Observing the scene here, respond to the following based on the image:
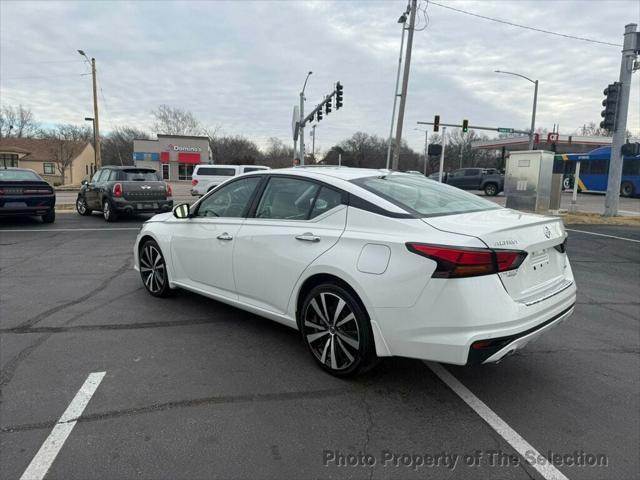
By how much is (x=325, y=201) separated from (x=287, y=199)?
479 millimetres

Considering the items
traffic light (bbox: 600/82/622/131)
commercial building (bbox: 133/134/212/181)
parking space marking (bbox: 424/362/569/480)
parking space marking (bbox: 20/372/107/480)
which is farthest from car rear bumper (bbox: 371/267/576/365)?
commercial building (bbox: 133/134/212/181)

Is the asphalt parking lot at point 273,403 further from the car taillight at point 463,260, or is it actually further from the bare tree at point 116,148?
the bare tree at point 116,148

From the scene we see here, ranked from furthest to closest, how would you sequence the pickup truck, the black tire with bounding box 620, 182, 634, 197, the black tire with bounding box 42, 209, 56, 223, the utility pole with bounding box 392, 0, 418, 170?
1. the pickup truck
2. the black tire with bounding box 620, 182, 634, 197
3. the utility pole with bounding box 392, 0, 418, 170
4. the black tire with bounding box 42, 209, 56, 223

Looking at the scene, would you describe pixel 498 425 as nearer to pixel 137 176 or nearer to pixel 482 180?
pixel 137 176

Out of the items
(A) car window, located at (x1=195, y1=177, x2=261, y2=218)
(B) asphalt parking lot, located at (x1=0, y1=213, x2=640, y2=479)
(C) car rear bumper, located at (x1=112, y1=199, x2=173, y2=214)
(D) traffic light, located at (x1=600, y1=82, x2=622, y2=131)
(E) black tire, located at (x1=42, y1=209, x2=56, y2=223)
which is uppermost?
(D) traffic light, located at (x1=600, y1=82, x2=622, y2=131)

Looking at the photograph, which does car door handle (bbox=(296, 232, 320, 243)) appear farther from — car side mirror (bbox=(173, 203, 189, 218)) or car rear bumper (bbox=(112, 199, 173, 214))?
car rear bumper (bbox=(112, 199, 173, 214))

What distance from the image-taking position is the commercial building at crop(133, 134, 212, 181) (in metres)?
60.0

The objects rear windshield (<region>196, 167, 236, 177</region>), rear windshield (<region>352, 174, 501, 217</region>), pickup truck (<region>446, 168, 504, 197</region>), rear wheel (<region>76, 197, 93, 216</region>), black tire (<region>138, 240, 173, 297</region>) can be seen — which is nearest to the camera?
rear windshield (<region>352, 174, 501, 217</region>)

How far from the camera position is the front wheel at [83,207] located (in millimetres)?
15139

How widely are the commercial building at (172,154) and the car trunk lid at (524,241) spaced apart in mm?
61103

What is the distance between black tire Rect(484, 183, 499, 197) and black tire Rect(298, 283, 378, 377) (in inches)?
1189

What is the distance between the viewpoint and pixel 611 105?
1598 centimetres

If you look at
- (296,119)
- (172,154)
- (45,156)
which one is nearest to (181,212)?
(296,119)

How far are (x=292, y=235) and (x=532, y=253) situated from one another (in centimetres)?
176
